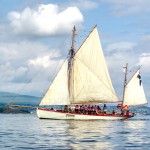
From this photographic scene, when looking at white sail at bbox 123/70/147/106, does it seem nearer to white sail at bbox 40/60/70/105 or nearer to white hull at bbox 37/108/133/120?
white hull at bbox 37/108/133/120

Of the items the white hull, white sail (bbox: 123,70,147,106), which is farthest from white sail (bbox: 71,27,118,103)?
white sail (bbox: 123,70,147,106)

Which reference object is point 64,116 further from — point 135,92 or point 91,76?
point 135,92

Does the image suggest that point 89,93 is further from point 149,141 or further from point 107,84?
point 149,141

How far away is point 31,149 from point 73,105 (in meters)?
79.2

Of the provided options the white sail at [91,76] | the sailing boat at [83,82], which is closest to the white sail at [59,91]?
the sailing boat at [83,82]

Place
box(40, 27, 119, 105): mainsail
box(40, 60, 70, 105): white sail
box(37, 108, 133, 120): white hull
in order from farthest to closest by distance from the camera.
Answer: box(37, 108, 133, 120): white hull → box(40, 27, 119, 105): mainsail → box(40, 60, 70, 105): white sail

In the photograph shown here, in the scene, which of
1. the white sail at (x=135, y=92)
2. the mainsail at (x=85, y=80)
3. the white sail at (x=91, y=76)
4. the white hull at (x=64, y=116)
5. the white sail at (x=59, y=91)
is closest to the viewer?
the white sail at (x=59, y=91)

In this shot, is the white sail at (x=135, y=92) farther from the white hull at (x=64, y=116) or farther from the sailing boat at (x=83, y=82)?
the sailing boat at (x=83, y=82)

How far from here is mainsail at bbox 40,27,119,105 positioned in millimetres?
125938

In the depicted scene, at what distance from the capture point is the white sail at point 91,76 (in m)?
126

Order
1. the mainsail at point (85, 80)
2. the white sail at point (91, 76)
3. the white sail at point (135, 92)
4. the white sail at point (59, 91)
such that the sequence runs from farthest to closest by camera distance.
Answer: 1. the white sail at point (135, 92)
2. the white sail at point (91, 76)
3. the mainsail at point (85, 80)
4. the white sail at point (59, 91)

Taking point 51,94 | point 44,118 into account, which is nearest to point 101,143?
point 51,94

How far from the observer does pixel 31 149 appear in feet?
173

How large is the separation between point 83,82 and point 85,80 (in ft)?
2.56
